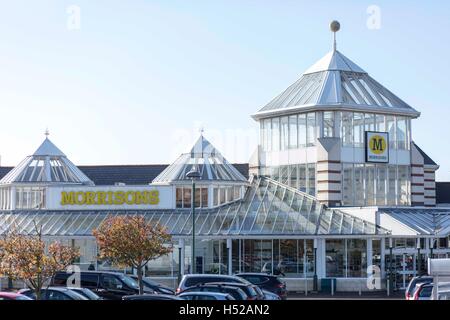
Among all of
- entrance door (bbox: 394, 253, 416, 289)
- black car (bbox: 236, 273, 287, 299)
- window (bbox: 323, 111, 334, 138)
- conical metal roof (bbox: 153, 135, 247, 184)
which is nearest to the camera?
black car (bbox: 236, 273, 287, 299)

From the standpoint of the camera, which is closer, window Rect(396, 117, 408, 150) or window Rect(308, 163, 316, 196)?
window Rect(308, 163, 316, 196)

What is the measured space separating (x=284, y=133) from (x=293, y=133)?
0.63m

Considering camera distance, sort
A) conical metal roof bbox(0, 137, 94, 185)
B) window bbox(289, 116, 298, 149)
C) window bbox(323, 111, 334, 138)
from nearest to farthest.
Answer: window bbox(323, 111, 334, 138)
window bbox(289, 116, 298, 149)
conical metal roof bbox(0, 137, 94, 185)

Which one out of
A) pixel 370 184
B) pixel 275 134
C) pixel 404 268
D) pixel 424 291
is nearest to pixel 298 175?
pixel 275 134

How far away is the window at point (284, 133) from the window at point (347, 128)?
3.37 m

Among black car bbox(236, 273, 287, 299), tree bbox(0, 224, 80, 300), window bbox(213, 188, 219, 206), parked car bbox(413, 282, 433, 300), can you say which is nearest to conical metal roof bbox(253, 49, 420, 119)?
window bbox(213, 188, 219, 206)

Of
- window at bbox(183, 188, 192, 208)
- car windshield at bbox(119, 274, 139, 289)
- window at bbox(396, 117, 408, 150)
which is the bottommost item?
car windshield at bbox(119, 274, 139, 289)

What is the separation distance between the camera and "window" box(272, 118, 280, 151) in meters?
51.3

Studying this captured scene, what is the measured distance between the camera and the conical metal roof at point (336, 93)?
49.1 meters

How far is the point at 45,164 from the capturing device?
51062mm

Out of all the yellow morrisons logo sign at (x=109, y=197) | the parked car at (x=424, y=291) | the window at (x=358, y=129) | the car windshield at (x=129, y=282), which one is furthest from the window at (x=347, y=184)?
the parked car at (x=424, y=291)

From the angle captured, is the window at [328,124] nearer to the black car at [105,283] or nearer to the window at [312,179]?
the window at [312,179]

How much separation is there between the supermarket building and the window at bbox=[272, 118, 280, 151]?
0.06m

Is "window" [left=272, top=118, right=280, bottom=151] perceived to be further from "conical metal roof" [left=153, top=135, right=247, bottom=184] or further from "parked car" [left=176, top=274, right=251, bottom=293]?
"parked car" [left=176, top=274, right=251, bottom=293]
